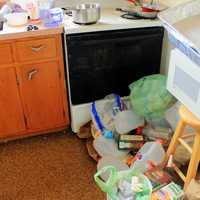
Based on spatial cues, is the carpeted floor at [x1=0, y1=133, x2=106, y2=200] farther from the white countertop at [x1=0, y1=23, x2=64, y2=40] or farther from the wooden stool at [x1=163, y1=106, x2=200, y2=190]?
the white countertop at [x1=0, y1=23, x2=64, y2=40]

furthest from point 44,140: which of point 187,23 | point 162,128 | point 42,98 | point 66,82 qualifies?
point 187,23

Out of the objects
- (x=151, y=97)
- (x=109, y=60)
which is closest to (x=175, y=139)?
(x=151, y=97)

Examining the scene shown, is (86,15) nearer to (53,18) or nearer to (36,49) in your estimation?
(53,18)

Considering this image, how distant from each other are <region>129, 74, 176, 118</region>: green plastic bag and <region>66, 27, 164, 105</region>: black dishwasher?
0.17 metres

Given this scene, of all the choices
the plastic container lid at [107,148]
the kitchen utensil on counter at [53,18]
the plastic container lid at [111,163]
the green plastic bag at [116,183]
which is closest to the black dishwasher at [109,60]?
the kitchen utensil on counter at [53,18]

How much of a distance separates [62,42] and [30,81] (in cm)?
38

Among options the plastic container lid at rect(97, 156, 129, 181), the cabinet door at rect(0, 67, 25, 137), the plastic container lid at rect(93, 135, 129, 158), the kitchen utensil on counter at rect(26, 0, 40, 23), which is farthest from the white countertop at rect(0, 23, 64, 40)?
the plastic container lid at rect(97, 156, 129, 181)

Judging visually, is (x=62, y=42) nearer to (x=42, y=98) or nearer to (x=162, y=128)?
(x=42, y=98)

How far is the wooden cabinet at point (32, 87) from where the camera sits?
193 cm

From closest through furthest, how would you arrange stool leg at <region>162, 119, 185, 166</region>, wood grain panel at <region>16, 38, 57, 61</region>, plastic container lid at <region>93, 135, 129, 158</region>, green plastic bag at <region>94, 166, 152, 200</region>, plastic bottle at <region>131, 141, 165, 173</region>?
green plastic bag at <region>94, 166, 152, 200</region> → stool leg at <region>162, 119, 185, 166</region> → plastic bottle at <region>131, 141, 165, 173</region> → wood grain panel at <region>16, 38, 57, 61</region> → plastic container lid at <region>93, 135, 129, 158</region>

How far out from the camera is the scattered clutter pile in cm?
183

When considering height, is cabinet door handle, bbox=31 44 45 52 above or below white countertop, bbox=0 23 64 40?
below

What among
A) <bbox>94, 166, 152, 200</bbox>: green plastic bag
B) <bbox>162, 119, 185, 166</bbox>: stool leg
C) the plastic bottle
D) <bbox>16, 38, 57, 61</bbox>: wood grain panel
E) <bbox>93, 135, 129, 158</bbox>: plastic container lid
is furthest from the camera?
<bbox>93, 135, 129, 158</bbox>: plastic container lid

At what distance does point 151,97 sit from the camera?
193cm
